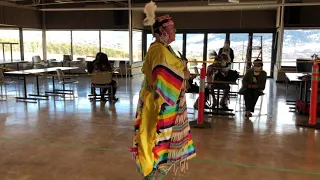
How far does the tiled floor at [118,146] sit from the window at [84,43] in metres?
8.15

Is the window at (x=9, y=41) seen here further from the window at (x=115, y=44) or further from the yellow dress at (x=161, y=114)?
the yellow dress at (x=161, y=114)

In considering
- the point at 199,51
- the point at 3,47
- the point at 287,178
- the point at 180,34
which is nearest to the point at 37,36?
the point at 3,47

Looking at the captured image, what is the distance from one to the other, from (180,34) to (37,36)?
21.6 ft

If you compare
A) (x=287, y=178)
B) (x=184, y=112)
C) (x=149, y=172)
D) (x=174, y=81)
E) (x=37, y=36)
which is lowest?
(x=287, y=178)

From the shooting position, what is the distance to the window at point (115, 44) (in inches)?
553

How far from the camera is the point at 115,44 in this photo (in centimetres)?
1419

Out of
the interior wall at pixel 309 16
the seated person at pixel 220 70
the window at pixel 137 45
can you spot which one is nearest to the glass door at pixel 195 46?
the window at pixel 137 45

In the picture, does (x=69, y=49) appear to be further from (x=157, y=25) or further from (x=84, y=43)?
(x=157, y=25)

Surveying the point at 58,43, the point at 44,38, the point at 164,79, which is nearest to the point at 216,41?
the point at 58,43

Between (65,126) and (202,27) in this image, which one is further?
(202,27)

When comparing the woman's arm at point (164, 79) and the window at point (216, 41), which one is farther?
the window at point (216, 41)

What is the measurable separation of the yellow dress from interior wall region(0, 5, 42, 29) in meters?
11.8

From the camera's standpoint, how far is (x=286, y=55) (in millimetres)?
12398

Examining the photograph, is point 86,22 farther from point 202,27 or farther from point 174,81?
point 174,81
